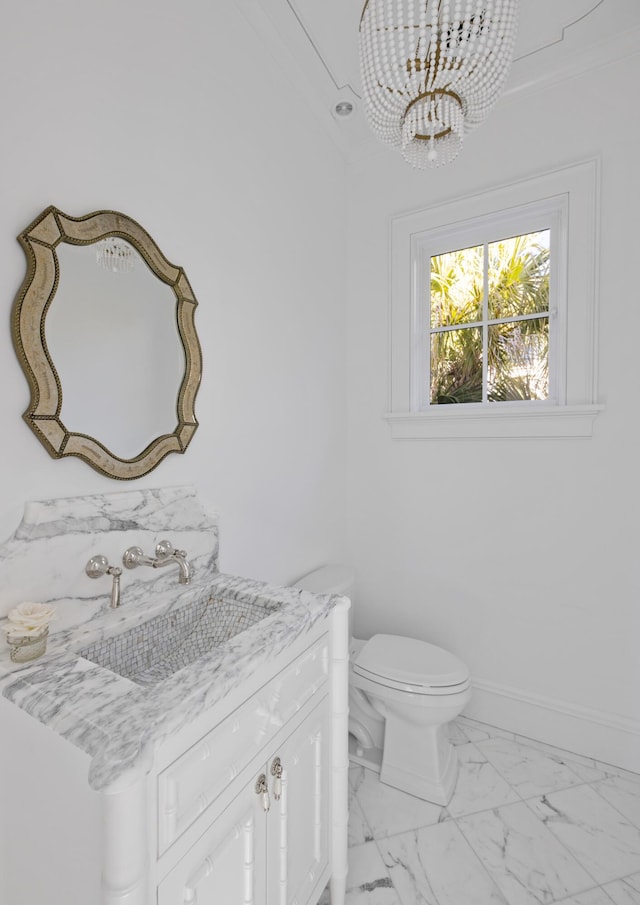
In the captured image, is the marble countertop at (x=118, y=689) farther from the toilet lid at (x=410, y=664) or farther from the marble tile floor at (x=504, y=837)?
the marble tile floor at (x=504, y=837)

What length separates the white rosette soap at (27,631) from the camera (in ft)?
2.57

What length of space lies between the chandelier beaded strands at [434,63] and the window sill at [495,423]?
1.06 metres

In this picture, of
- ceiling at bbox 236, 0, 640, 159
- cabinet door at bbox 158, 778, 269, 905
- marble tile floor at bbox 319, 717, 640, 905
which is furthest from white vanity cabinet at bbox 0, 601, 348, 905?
ceiling at bbox 236, 0, 640, 159

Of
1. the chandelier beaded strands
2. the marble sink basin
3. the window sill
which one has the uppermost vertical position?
the chandelier beaded strands

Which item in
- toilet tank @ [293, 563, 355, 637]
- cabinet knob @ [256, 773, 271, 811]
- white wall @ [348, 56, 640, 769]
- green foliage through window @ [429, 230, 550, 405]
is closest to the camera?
cabinet knob @ [256, 773, 271, 811]

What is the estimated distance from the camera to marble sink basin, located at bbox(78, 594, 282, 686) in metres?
0.99

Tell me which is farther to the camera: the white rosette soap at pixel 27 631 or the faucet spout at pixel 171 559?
the faucet spout at pixel 171 559

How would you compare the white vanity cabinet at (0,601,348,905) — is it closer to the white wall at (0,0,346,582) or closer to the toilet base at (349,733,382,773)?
the white wall at (0,0,346,582)

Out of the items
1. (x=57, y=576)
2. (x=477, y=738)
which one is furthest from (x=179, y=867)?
(x=477, y=738)

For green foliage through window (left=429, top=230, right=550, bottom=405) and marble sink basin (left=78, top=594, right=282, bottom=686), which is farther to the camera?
green foliage through window (left=429, top=230, right=550, bottom=405)

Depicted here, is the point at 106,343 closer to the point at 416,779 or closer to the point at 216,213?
the point at 216,213

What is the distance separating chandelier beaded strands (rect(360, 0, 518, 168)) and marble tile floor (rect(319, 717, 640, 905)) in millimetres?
2071

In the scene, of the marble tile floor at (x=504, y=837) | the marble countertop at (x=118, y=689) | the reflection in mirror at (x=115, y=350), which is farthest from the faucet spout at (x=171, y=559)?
the marble tile floor at (x=504, y=837)

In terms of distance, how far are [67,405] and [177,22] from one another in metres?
1.21
